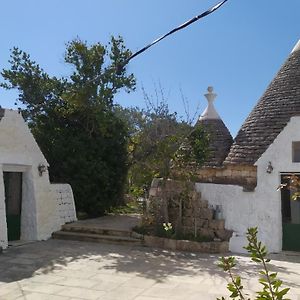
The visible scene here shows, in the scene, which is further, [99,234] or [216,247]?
[99,234]

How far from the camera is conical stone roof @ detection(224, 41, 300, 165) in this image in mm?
10820

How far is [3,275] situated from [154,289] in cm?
299

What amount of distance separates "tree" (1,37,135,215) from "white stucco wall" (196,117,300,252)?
6153 millimetres

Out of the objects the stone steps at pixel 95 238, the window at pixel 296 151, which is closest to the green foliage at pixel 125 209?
the stone steps at pixel 95 238

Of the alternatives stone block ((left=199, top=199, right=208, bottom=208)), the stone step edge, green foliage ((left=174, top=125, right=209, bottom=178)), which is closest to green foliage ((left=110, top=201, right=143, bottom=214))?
the stone step edge

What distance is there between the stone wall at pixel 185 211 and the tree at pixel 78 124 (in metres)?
4.18

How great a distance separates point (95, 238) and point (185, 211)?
2.81 meters

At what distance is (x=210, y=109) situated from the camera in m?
A: 12.7

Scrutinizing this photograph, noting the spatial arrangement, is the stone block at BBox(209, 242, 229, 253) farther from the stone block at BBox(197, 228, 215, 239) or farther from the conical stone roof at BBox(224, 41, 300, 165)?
the conical stone roof at BBox(224, 41, 300, 165)

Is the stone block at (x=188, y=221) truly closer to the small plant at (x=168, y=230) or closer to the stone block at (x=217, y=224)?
the small plant at (x=168, y=230)

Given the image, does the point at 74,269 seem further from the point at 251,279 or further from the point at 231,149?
the point at 231,149

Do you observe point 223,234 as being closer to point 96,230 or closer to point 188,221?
point 188,221

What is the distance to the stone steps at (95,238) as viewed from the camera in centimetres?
1141

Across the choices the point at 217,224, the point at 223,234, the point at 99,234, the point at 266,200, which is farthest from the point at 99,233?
the point at 266,200
